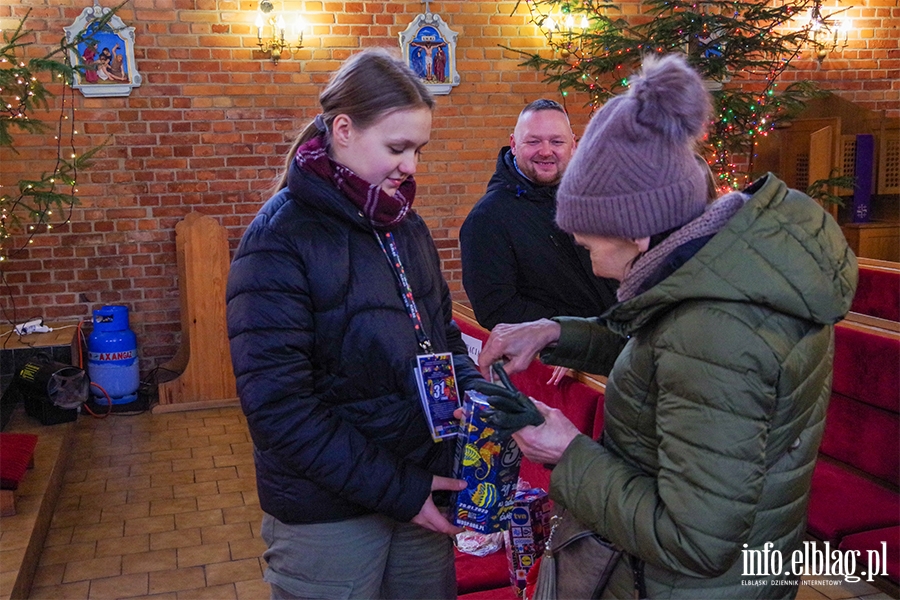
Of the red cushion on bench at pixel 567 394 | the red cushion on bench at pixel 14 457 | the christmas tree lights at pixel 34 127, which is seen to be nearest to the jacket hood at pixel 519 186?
the red cushion on bench at pixel 567 394

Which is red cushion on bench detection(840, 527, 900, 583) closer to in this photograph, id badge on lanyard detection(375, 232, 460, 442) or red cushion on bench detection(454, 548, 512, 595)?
red cushion on bench detection(454, 548, 512, 595)

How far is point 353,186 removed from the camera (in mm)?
1545

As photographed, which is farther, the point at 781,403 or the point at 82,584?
the point at 82,584

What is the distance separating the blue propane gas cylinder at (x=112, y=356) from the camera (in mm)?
5586

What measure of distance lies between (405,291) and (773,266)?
2.35ft

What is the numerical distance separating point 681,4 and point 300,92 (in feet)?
8.99

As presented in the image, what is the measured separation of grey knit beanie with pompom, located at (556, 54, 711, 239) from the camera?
1.21 meters

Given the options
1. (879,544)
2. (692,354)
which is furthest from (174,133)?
(692,354)

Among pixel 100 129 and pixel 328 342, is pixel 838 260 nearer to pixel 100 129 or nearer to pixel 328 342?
pixel 328 342

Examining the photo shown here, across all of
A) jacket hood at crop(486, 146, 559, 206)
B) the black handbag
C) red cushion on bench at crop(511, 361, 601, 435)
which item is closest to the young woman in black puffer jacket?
the black handbag

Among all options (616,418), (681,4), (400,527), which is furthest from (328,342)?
(681,4)

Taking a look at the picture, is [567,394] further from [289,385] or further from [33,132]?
[33,132]

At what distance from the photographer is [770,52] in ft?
19.3

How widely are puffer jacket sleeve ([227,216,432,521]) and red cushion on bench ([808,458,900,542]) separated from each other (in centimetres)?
172
